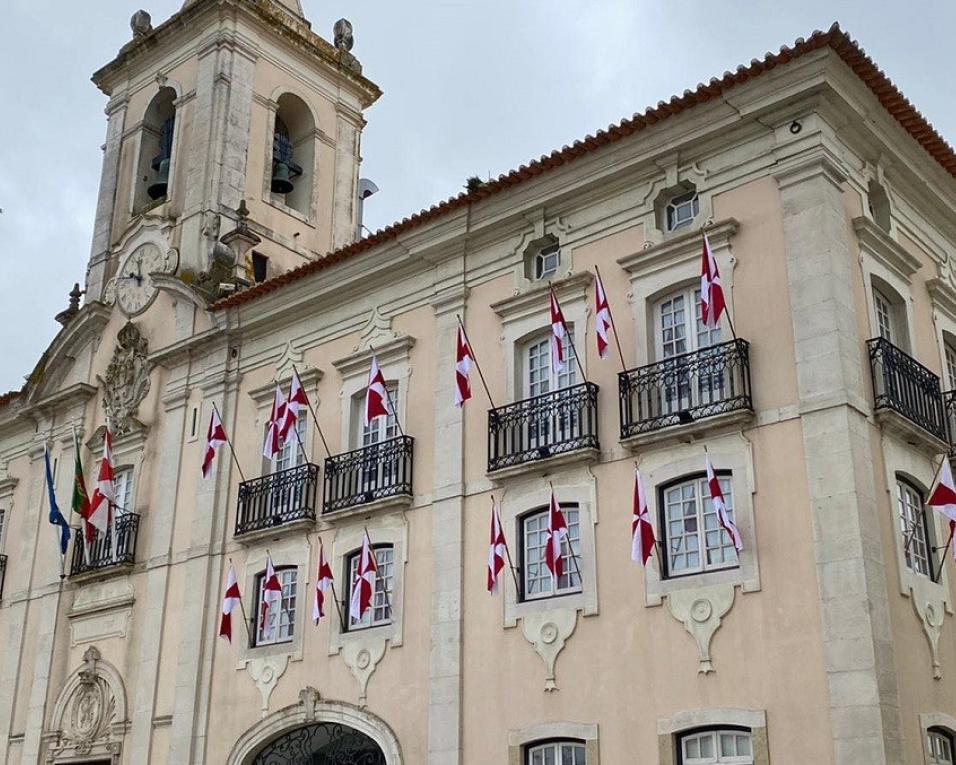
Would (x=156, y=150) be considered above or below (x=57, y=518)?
above

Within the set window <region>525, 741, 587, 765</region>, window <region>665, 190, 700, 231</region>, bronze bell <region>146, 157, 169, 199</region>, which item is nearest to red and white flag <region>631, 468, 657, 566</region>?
window <region>525, 741, 587, 765</region>

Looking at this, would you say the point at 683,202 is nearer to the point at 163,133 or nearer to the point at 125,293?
the point at 125,293

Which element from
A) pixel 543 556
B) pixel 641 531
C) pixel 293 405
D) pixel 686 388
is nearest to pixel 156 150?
pixel 293 405

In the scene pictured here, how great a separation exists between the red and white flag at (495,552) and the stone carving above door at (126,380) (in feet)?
27.9

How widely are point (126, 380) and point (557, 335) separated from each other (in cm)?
951

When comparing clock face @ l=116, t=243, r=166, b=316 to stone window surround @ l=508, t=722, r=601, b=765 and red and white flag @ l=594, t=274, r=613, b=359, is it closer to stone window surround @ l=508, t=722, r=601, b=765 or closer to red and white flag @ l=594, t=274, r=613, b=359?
red and white flag @ l=594, t=274, r=613, b=359

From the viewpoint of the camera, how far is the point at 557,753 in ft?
45.1

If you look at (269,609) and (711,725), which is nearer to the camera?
(711,725)

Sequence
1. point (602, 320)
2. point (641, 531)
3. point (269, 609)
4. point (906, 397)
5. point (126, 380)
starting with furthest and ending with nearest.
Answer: point (126, 380), point (269, 609), point (602, 320), point (906, 397), point (641, 531)

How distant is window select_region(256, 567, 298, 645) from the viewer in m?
17.2

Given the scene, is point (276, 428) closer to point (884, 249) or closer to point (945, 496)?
point (884, 249)

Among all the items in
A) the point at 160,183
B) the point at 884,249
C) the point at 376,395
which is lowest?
the point at 376,395

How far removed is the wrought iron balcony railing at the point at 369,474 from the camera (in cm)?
1641

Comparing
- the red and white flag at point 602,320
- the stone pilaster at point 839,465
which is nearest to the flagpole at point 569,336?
the red and white flag at point 602,320
